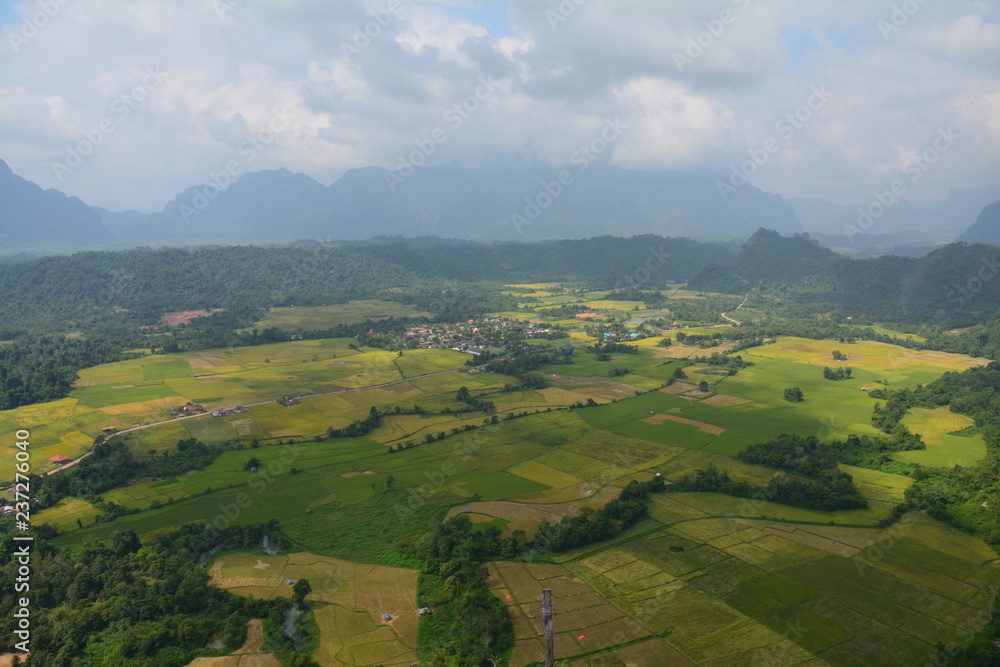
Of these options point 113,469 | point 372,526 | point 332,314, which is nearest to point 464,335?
point 332,314

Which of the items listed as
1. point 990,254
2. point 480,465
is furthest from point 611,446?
point 990,254

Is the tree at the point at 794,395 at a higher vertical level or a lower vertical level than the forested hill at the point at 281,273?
lower

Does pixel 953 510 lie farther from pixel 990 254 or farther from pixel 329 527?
pixel 990 254

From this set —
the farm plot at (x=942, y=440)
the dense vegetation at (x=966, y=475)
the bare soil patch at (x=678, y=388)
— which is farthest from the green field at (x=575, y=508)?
the dense vegetation at (x=966, y=475)

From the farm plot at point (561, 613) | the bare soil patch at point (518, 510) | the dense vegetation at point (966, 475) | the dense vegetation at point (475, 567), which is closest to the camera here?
the farm plot at point (561, 613)

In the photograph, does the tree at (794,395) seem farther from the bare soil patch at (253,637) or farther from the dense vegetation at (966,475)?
the bare soil patch at (253,637)

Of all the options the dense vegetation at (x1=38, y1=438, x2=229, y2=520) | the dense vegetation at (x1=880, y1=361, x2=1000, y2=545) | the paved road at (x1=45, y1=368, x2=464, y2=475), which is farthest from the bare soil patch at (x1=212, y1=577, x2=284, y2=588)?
the dense vegetation at (x1=880, y1=361, x2=1000, y2=545)
